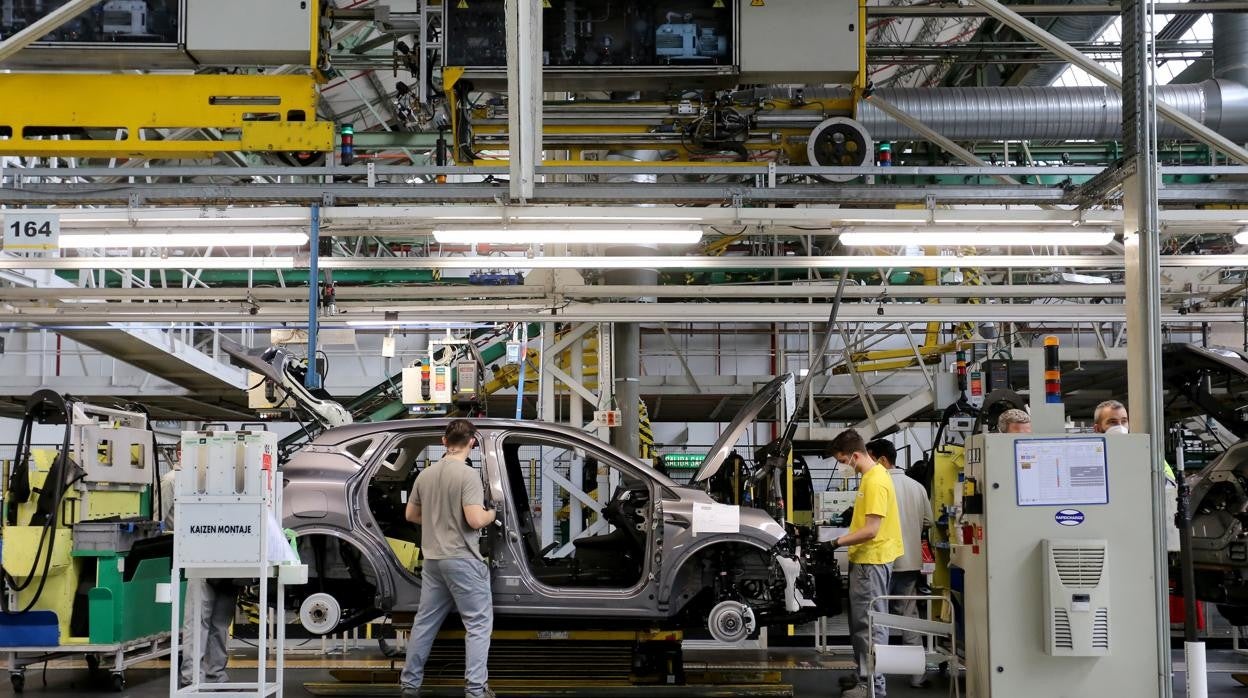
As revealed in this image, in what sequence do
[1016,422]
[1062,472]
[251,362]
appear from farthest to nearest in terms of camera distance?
[251,362]
[1016,422]
[1062,472]

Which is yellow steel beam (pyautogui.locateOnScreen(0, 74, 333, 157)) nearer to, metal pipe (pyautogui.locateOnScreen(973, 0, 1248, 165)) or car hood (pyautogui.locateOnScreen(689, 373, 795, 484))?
car hood (pyautogui.locateOnScreen(689, 373, 795, 484))

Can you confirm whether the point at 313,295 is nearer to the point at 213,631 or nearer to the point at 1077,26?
the point at 213,631

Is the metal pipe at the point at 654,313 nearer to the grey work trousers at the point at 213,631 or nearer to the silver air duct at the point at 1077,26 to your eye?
the silver air duct at the point at 1077,26

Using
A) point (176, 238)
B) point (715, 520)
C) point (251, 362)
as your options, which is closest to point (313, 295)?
point (251, 362)

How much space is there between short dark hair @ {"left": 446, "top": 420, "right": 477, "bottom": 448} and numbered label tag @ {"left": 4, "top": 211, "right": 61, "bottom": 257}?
2872 mm

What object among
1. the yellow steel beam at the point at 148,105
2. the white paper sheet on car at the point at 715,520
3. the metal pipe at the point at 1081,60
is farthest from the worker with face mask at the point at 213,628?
the metal pipe at the point at 1081,60

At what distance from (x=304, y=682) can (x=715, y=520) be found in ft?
10.4

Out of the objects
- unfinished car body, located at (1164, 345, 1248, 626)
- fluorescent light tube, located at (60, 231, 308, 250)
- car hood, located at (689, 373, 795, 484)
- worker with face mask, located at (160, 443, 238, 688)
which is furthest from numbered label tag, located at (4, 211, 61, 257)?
unfinished car body, located at (1164, 345, 1248, 626)

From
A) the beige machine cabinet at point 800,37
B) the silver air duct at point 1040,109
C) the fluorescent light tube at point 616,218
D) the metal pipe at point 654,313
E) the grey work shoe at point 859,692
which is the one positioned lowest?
the grey work shoe at point 859,692

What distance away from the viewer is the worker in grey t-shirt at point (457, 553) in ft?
23.1

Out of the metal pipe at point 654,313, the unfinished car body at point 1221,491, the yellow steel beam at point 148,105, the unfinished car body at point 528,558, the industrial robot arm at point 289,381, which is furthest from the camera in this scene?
the metal pipe at point 654,313

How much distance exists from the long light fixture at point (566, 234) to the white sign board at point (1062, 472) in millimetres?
2936

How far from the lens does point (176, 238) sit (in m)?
8.05

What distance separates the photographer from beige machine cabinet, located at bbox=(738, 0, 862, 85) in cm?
789
